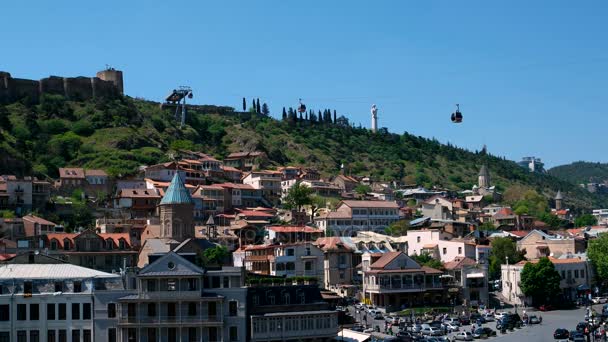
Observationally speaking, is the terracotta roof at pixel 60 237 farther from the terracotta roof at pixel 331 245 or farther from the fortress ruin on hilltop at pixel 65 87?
the fortress ruin on hilltop at pixel 65 87

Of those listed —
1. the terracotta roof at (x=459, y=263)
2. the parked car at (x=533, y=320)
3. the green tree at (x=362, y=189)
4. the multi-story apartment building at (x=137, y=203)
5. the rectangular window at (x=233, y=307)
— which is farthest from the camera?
the green tree at (x=362, y=189)

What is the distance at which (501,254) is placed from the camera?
10088 cm

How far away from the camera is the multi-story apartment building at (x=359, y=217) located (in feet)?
372

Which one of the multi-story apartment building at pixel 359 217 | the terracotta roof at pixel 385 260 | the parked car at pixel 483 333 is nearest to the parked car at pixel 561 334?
the parked car at pixel 483 333

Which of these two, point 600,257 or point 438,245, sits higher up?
point 438,245

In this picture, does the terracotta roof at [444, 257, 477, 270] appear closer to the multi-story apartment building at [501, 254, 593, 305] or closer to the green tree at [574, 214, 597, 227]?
the multi-story apartment building at [501, 254, 593, 305]

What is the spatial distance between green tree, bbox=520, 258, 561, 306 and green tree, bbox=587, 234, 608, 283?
9809 mm

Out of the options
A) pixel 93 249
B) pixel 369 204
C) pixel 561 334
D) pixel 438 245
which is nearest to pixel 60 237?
pixel 93 249

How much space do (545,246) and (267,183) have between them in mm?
41157

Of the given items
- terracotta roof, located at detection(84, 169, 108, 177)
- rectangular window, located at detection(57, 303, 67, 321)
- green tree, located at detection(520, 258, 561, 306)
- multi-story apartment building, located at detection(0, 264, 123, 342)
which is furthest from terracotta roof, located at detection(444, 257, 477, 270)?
terracotta roof, located at detection(84, 169, 108, 177)

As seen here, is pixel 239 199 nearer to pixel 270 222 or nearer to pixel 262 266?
pixel 270 222

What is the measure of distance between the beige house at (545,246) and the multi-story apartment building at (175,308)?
56344 millimetres

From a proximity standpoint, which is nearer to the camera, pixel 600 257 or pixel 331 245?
pixel 331 245

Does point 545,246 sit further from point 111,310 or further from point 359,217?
point 111,310
